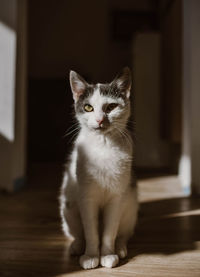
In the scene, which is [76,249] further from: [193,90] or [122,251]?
[193,90]

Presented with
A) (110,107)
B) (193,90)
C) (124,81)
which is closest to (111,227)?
(110,107)

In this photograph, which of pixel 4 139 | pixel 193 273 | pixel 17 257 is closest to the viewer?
pixel 193 273

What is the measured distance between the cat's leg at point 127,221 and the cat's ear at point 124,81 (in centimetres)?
42

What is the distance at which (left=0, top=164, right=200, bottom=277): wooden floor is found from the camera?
0.99 metres

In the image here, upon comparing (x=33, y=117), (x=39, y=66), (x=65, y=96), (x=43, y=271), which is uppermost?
(x=39, y=66)

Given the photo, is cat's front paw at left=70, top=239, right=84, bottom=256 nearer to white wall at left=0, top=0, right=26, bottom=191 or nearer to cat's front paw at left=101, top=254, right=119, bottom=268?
cat's front paw at left=101, top=254, right=119, bottom=268

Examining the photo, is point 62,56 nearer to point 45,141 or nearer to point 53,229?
point 45,141

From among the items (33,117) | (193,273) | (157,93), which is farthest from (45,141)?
(193,273)

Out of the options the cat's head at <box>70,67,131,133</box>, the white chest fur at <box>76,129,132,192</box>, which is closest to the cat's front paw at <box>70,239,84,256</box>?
the white chest fur at <box>76,129,132,192</box>

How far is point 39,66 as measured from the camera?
4.23m

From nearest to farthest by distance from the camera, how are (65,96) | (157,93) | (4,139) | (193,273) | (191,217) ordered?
(193,273) < (191,217) < (4,139) < (157,93) < (65,96)

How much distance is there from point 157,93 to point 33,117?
188 centimetres

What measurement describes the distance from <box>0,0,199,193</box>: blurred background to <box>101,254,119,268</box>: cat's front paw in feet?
4.23

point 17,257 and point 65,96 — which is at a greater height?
point 65,96
